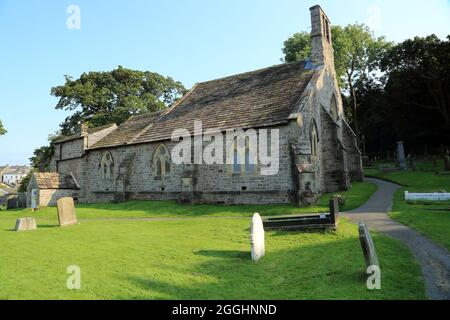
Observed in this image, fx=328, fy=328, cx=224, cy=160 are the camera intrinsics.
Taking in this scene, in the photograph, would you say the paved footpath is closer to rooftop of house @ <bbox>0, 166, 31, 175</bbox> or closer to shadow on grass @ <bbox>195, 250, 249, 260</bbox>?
shadow on grass @ <bbox>195, 250, 249, 260</bbox>

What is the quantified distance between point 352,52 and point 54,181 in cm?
4183

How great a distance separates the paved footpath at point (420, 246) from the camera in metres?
6.20

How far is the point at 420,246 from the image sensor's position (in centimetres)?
912

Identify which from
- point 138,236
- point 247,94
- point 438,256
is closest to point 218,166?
Answer: point 247,94

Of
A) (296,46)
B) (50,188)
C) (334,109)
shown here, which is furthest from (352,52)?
(50,188)

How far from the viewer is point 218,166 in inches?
840

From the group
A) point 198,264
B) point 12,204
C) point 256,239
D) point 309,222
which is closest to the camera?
point 198,264

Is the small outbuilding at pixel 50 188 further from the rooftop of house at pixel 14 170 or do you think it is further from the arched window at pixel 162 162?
the rooftop of house at pixel 14 170

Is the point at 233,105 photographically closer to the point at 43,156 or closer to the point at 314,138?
the point at 314,138

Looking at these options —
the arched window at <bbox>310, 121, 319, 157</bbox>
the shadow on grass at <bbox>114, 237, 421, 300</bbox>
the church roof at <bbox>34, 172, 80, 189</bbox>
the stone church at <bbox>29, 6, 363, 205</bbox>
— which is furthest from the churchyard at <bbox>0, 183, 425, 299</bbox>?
the church roof at <bbox>34, 172, 80, 189</bbox>

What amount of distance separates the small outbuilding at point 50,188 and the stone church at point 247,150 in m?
0.10

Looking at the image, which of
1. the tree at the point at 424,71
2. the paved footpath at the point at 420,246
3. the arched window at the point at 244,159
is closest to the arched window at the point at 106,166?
the arched window at the point at 244,159

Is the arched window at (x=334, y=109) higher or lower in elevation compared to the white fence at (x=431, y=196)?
higher

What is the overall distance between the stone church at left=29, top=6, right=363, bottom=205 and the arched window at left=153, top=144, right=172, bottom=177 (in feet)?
0.24
